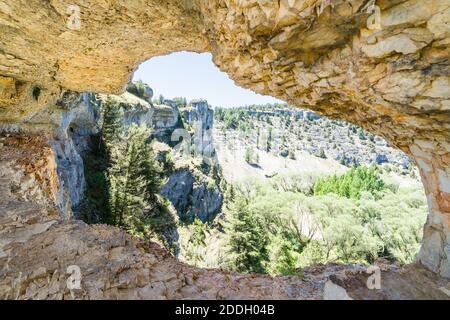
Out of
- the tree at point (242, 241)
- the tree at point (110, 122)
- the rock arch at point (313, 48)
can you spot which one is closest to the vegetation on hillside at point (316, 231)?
the tree at point (242, 241)

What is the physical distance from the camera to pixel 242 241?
68.5 ft

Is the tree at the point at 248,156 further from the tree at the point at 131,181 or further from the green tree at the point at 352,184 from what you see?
the tree at the point at 131,181

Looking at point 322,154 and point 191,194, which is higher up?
point 322,154

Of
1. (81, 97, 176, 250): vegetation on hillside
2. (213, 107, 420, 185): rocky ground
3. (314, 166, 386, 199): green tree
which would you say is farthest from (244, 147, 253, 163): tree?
(81, 97, 176, 250): vegetation on hillside

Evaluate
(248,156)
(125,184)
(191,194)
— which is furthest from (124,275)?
(248,156)

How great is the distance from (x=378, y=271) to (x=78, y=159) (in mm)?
24538

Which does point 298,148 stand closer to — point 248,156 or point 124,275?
point 248,156

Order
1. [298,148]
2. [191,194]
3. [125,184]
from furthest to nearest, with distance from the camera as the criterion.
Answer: [298,148]
[191,194]
[125,184]

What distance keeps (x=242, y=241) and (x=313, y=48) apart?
1884 centimetres

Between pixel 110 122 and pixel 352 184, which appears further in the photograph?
pixel 352 184

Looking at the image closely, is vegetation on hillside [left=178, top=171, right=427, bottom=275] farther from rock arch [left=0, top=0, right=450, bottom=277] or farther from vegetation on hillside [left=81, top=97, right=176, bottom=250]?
rock arch [left=0, top=0, right=450, bottom=277]

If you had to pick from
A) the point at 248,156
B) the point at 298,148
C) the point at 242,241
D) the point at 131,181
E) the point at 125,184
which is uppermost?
Answer: the point at 298,148

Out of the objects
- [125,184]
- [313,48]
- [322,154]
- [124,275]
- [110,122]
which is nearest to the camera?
[313,48]
